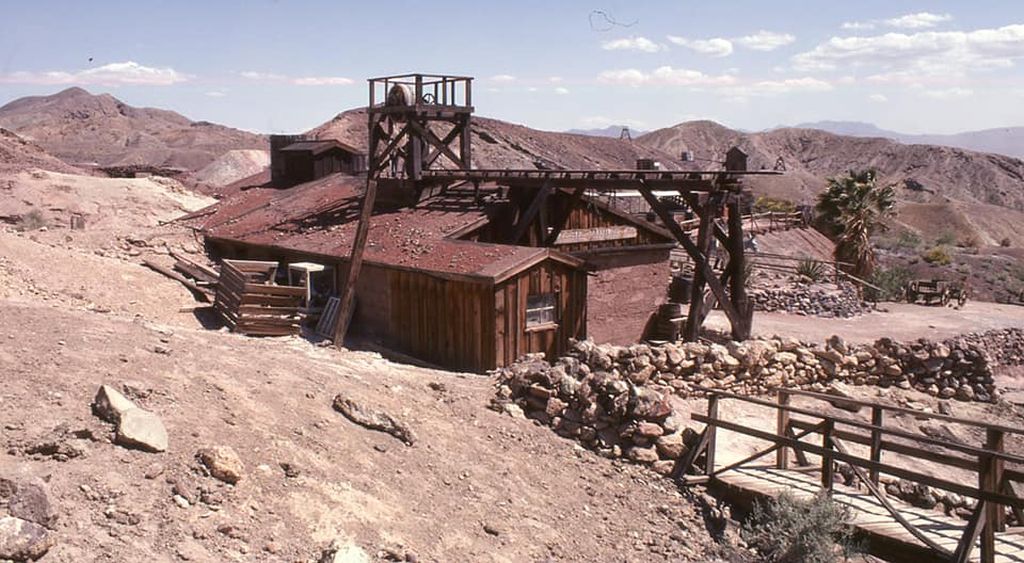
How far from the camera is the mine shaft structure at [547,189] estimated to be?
18672 mm

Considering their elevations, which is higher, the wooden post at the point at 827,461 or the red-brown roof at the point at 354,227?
the red-brown roof at the point at 354,227

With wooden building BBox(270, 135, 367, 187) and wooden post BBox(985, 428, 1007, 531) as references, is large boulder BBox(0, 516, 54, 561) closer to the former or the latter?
wooden post BBox(985, 428, 1007, 531)

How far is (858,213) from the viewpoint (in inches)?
1268

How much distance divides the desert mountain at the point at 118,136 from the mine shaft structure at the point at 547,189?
64060 mm

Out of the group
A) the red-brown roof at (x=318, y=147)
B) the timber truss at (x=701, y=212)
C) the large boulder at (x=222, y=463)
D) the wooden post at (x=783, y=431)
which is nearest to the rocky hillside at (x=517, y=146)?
the red-brown roof at (x=318, y=147)

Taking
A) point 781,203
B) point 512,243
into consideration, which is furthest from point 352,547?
point 781,203

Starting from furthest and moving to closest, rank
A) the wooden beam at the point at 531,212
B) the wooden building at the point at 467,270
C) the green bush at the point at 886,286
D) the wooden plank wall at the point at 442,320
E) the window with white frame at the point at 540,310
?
the green bush at the point at 886,286, the wooden beam at the point at 531,212, the window with white frame at the point at 540,310, the wooden building at the point at 467,270, the wooden plank wall at the point at 442,320

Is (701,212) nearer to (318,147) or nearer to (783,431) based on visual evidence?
(783,431)

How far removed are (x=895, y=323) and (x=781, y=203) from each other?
29385 mm

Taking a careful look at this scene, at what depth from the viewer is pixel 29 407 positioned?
324 inches

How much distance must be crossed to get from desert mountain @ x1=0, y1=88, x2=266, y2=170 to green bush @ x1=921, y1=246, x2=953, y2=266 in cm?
6793

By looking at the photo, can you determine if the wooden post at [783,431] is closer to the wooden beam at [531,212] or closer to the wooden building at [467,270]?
the wooden building at [467,270]

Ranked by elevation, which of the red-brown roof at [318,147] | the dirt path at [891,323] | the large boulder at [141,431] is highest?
the red-brown roof at [318,147]

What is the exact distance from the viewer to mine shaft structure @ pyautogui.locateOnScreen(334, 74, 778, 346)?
18.7 meters
